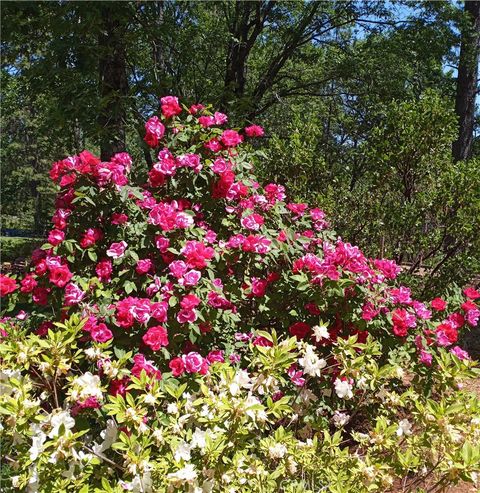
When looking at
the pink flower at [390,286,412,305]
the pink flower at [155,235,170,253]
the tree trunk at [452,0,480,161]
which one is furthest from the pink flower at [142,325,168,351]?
the tree trunk at [452,0,480,161]

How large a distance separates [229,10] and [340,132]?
5743 mm

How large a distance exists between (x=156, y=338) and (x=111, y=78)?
193 inches

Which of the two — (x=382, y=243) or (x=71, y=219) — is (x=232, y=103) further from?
(x=71, y=219)

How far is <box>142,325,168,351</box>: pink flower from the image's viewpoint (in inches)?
76.7

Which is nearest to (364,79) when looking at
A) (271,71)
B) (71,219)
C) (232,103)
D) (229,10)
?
(271,71)

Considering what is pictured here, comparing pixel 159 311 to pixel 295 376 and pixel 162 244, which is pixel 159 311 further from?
pixel 295 376

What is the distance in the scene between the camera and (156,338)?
196 cm

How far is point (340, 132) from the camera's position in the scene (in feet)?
43.5

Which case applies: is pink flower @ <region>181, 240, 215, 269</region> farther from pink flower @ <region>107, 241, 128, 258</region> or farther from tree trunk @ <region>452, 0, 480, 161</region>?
tree trunk @ <region>452, 0, 480, 161</region>

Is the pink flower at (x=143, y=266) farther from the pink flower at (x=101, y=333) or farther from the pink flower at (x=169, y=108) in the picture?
the pink flower at (x=169, y=108)

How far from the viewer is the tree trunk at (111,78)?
5082 millimetres

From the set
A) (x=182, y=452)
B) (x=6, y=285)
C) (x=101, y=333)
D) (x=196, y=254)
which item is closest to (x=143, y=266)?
(x=196, y=254)

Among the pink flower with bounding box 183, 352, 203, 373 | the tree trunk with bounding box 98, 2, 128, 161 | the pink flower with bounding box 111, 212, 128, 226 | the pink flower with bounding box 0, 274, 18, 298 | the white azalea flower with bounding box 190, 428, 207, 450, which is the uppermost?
the tree trunk with bounding box 98, 2, 128, 161

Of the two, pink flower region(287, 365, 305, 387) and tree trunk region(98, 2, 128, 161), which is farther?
tree trunk region(98, 2, 128, 161)
